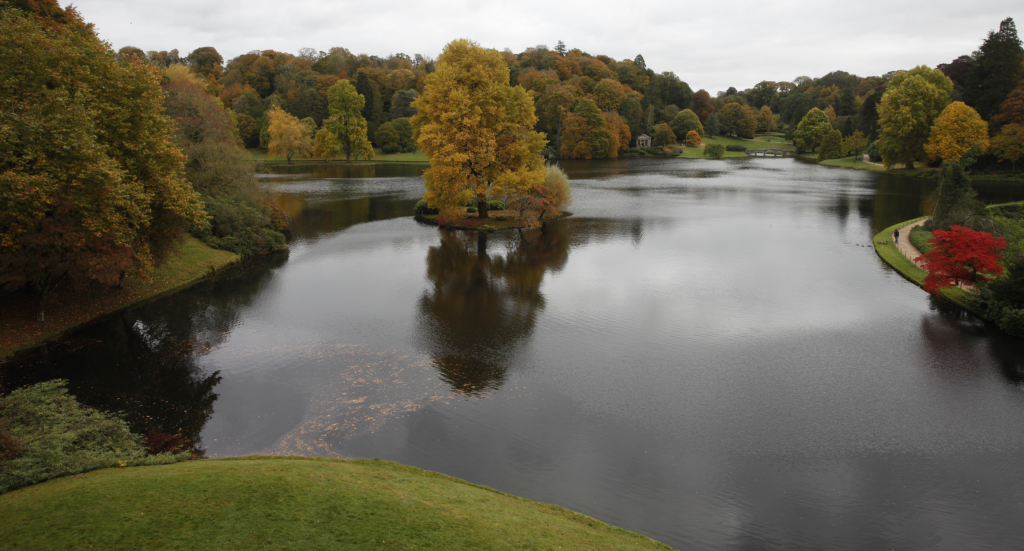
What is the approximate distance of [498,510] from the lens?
8914 millimetres

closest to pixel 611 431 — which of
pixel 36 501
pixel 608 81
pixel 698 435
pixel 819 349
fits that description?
pixel 698 435

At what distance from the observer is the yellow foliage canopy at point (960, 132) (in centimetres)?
5666

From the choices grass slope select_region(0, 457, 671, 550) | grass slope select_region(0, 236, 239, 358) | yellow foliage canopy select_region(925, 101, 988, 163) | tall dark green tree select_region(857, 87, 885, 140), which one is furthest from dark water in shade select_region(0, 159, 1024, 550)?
tall dark green tree select_region(857, 87, 885, 140)

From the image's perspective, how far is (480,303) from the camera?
21.2m

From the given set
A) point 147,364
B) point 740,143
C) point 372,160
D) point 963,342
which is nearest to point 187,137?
point 147,364

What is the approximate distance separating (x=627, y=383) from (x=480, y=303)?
26.3 ft

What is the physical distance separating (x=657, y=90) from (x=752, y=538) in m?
119

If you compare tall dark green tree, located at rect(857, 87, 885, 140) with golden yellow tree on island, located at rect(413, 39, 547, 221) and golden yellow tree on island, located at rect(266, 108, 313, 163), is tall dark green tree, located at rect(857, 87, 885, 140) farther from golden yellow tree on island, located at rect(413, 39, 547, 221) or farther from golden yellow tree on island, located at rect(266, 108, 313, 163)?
golden yellow tree on island, located at rect(266, 108, 313, 163)

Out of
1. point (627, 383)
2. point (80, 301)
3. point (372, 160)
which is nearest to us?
point (627, 383)

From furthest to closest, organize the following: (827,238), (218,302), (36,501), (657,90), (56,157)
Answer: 1. (657,90)
2. (827,238)
3. (218,302)
4. (56,157)
5. (36,501)

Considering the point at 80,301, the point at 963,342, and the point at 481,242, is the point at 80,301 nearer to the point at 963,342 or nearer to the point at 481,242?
the point at 481,242

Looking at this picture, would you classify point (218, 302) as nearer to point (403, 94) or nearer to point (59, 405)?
point (59, 405)

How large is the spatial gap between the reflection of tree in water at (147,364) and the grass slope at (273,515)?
3947 mm

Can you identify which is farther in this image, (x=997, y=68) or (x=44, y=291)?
(x=997, y=68)
